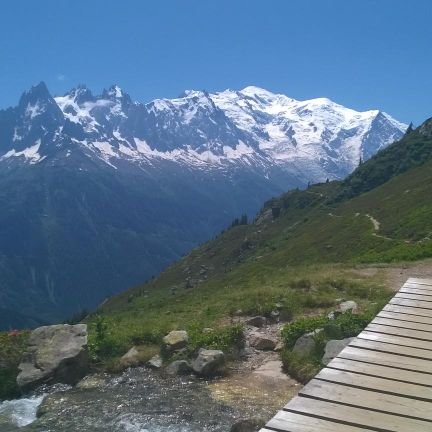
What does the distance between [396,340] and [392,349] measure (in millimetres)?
632

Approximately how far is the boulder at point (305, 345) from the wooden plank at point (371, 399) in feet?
29.4

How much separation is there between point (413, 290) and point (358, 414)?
870cm

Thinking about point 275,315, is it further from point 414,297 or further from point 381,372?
point 381,372

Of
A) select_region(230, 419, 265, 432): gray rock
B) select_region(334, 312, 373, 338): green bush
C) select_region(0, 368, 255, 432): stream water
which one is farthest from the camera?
select_region(334, 312, 373, 338): green bush

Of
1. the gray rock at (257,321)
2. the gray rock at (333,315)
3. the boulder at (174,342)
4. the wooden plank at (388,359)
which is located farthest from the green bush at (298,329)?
the wooden plank at (388,359)

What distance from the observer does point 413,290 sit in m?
15.4

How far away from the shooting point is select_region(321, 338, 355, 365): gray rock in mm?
15731

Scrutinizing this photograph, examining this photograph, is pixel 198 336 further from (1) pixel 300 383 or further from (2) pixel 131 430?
(2) pixel 131 430

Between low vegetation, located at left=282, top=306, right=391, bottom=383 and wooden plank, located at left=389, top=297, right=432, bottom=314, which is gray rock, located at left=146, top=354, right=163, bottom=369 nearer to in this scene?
low vegetation, located at left=282, top=306, right=391, bottom=383

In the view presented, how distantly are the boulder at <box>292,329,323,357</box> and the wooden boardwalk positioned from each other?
612 cm

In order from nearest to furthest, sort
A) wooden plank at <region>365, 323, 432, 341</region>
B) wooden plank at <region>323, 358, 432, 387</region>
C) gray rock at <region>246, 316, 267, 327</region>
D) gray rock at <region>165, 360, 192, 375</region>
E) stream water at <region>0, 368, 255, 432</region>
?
wooden plank at <region>323, 358, 432, 387</region> → wooden plank at <region>365, 323, 432, 341</region> → stream water at <region>0, 368, 255, 432</region> → gray rock at <region>165, 360, 192, 375</region> → gray rock at <region>246, 316, 267, 327</region>

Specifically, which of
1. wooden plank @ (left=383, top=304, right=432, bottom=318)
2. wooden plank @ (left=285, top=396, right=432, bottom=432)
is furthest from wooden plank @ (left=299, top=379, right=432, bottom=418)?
wooden plank @ (left=383, top=304, right=432, bottom=318)

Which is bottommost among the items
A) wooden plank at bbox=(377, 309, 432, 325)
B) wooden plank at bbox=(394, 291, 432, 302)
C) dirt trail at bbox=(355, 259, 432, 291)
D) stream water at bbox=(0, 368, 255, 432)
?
stream water at bbox=(0, 368, 255, 432)

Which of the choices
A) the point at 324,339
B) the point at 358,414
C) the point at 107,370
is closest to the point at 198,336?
the point at 107,370
